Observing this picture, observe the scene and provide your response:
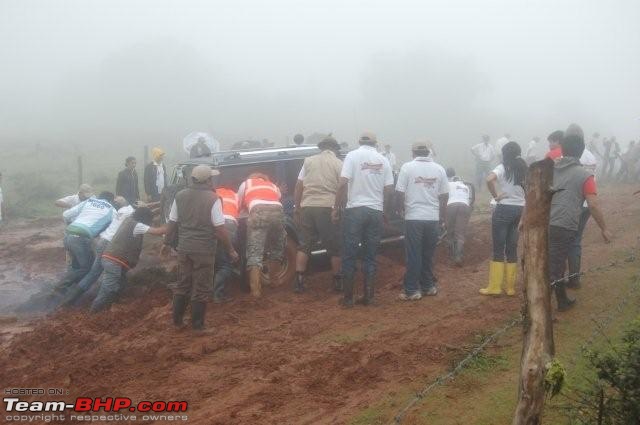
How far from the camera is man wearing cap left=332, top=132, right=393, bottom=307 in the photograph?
20.8ft

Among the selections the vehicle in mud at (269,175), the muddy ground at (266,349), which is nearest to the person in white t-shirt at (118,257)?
the muddy ground at (266,349)

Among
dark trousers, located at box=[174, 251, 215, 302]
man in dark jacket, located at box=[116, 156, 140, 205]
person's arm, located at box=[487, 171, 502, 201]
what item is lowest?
dark trousers, located at box=[174, 251, 215, 302]

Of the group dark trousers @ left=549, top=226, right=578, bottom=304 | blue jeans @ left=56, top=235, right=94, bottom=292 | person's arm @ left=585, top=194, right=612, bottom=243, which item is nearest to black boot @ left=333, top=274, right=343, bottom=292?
dark trousers @ left=549, top=226, right=578, bottom=304

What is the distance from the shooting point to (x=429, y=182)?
6.56m

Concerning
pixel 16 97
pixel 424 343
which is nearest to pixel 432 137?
pixel 424 343

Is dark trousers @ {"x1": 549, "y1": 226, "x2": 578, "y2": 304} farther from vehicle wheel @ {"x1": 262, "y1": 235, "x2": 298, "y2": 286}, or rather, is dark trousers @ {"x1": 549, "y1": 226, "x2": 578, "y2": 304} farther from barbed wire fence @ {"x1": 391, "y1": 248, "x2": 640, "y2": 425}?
vehicle wheel @ {"x1": 262, "y1": 235, "x2": 298, "y2": 286}

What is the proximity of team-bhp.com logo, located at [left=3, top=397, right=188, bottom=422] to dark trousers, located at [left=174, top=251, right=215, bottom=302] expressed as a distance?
157 cm

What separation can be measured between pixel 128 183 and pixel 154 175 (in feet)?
2.26

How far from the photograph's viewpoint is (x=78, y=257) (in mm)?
7488

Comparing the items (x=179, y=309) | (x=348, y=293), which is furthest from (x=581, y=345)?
(x=179, y=309)

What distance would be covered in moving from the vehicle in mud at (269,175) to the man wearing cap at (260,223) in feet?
1.00

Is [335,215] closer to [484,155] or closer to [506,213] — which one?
[506,213]

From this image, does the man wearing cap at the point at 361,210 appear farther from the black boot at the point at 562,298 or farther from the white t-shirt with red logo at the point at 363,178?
the black boot at the point at 562,298

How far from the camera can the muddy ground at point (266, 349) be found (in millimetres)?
4258
